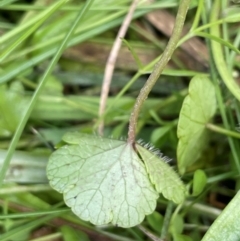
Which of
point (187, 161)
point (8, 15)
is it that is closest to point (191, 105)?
point (187, 161)

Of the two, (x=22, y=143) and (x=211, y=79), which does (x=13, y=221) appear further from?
(x=211, y=79)

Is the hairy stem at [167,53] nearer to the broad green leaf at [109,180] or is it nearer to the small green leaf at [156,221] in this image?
the broad green leaf at [109,180]

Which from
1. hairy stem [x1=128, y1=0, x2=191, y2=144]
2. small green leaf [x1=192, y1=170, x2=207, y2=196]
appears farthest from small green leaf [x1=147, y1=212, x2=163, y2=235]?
hairy stem [x1=128, y1=0, x2=191, y2=144]

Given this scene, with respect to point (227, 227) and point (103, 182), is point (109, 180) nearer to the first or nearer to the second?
point (103, 182)

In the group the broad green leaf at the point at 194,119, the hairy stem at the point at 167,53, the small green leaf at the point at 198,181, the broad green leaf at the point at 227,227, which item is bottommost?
the broad green leaf at the point at 227,227

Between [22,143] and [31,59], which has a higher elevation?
[31,59]

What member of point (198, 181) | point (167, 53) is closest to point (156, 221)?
point (198, 181)

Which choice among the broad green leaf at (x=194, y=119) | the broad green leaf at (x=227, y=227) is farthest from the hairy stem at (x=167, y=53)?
the broad green leaf at (x=227, y=227)

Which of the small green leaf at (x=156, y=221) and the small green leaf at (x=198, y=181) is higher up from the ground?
the small green leaf at (x=198, y=181)
